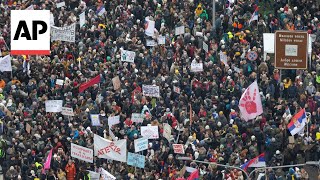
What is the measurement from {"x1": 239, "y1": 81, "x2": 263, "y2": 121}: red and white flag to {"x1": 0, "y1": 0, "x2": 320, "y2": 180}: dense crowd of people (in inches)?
13.6

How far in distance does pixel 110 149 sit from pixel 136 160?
4.08 ft

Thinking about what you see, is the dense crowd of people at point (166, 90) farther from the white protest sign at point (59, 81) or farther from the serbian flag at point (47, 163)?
the white protest sign at point (59, 81)

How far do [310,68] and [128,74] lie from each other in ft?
25.7

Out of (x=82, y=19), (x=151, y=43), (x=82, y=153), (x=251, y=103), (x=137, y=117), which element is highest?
(x=82, y=19)

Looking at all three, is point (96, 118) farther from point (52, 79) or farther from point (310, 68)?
point (310, 68)

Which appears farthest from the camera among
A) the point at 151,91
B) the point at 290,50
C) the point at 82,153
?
the point at 151,91

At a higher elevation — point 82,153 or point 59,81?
point 59,81

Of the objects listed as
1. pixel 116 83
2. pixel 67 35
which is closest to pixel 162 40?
pixel 67 35


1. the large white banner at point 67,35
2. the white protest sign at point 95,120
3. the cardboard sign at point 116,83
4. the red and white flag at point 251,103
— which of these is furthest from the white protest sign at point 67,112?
the large white banner at point 67,35

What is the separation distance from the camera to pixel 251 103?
237 feet

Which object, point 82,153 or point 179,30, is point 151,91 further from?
point 179,30

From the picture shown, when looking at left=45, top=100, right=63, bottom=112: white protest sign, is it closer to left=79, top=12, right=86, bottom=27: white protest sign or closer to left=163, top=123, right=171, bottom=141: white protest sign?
left=163, top=123, right=171, bottom=141: white protest sign

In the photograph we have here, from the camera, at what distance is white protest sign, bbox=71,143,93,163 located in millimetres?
71250

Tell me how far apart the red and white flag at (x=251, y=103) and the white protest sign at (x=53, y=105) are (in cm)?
787
